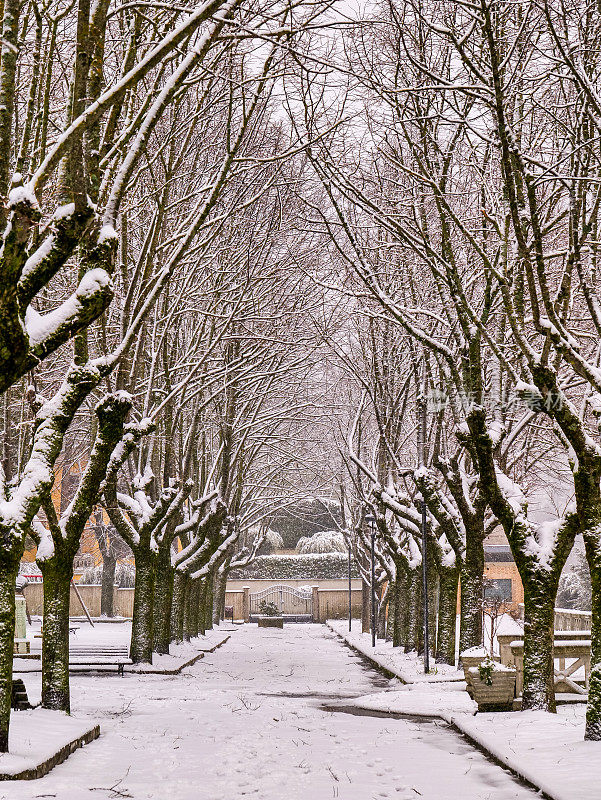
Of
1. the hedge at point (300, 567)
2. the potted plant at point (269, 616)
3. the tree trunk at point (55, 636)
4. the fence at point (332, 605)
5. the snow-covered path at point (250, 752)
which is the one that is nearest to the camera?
the snow-covered path at point (250, 752)

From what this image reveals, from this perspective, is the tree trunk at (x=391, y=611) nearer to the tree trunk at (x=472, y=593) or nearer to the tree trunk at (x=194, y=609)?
the tree trunk at (x=194, y=609)

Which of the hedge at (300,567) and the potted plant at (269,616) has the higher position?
the hedge at (300,567)

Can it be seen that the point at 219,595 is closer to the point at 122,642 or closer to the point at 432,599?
Answer: the point at 122,642

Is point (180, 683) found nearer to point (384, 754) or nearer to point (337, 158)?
point (384, 754)

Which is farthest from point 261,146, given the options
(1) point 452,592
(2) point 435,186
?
(1) point 452,592

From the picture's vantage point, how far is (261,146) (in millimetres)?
19250

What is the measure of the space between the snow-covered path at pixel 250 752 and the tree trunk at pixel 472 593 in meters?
2.47

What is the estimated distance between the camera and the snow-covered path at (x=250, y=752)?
28.1 feet

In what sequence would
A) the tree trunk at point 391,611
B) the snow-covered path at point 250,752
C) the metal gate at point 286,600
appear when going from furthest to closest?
the metal gate at point 286,600 → the tree trunk at point 391,611 → the snow-covered path at point 250,752

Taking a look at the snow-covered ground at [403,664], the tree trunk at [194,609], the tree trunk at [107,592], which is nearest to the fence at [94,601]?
the tree trunk at [107,592]

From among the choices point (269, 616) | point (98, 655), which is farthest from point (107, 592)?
point (98, 655)

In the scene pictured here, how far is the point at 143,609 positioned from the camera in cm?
1980

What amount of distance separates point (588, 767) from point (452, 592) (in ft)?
37.5

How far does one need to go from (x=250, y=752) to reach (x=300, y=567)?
47.4 meters
